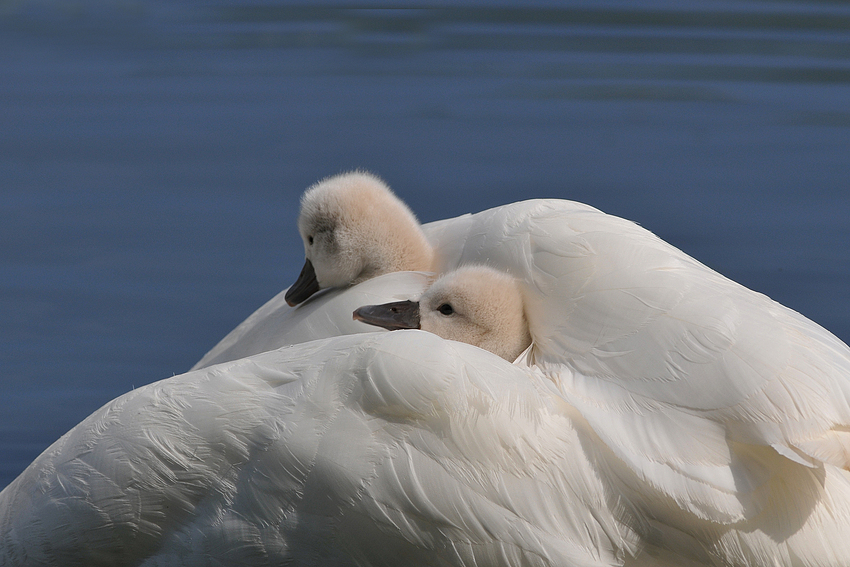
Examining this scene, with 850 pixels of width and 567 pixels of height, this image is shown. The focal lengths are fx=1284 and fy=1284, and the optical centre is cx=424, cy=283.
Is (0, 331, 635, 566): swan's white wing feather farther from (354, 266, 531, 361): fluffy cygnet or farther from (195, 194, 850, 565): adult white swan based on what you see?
(354, 266, 531, 361): fluffy cygnet

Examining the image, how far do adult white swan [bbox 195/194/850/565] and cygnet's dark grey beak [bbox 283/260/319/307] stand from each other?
2.22 feet

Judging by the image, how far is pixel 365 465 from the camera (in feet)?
6.86

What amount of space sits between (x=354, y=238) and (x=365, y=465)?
0.79 meters

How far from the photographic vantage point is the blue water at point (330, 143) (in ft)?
13.7

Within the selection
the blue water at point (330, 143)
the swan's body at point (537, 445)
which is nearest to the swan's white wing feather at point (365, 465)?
the swan's body at point (537, 445)

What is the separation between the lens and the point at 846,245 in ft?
14.8

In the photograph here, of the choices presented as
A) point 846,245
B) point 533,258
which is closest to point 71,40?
point 846,245

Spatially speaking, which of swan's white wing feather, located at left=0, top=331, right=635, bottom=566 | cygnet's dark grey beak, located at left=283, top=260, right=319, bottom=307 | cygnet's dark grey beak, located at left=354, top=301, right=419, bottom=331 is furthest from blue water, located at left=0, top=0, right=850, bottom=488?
cygnet's dark grey beak, located at left=354, top=301, right=419, bottom=331

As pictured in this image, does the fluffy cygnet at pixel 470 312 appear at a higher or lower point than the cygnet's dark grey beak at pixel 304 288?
higher

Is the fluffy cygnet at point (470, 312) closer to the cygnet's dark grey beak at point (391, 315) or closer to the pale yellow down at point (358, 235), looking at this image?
the cygnet's dark grey beak at point (391, 315)

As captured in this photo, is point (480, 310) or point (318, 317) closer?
point (480, 310)

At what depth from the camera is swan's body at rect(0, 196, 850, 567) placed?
2.02 meters

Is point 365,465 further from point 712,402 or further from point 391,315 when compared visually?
point 712,402

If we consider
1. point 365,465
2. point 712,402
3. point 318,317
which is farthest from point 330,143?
point 712,402
